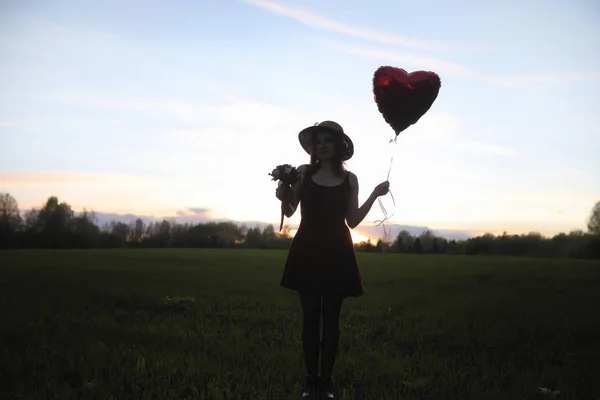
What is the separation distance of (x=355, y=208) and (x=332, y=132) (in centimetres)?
95

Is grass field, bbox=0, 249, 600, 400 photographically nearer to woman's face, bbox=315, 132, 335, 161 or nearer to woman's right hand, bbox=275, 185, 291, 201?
woman's right hand, bbox=275, 185, 291, 201

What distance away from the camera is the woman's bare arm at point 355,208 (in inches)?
220

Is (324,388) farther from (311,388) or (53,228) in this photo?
(53,228)

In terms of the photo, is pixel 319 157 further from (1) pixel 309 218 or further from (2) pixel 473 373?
(2) pixel 473 373

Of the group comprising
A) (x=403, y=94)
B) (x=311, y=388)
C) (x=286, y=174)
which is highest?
(x=403, y=94)

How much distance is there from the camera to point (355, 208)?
18.5ft

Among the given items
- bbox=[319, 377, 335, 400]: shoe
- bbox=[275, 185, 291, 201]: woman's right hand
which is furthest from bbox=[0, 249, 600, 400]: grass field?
bbox=[275, 185, 291, 201]: woman's right hand

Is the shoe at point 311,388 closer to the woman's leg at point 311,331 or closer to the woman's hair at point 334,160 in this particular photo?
the woman's leg at point 311,331

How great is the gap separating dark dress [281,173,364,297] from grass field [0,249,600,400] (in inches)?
52.5

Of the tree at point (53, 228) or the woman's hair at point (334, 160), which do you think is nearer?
the woman's hair at point (334, 160)

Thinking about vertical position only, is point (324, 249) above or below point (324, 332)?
above

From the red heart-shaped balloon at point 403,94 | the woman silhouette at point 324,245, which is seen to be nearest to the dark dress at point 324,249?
the woman silhouette at point 324,245

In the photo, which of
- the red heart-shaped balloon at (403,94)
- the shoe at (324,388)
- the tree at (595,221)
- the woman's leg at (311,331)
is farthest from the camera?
the tree at (595,221)

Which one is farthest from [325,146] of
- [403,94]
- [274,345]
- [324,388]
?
[274,345]
